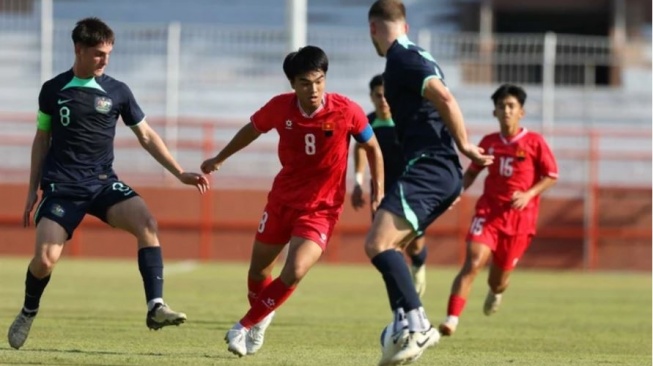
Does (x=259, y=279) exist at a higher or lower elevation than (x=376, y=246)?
lower

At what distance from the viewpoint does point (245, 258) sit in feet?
77.7

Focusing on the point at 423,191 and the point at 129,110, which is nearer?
the point at 423,191

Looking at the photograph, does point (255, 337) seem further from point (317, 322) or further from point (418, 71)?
point (317, 322)


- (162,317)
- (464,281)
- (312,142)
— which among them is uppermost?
Result: (312,142)

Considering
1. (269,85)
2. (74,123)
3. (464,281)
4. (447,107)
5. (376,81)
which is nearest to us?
(447,107)

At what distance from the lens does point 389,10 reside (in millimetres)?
8461

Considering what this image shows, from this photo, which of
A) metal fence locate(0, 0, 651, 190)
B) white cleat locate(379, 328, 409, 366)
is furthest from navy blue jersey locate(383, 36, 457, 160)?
metal fence locate(0, 0, 651, 190)

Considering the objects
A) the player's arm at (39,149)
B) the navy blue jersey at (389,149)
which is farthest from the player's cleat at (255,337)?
the navy blue jersey at (389,149)

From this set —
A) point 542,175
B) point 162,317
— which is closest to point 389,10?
point 162,317

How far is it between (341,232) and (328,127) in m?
14.5

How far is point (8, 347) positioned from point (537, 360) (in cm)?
366

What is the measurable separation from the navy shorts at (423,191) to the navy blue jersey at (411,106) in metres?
0.07

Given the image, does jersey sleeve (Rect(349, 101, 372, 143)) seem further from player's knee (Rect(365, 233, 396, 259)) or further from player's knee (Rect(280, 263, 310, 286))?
player's knee (Rect(365, 233, 396, 259))

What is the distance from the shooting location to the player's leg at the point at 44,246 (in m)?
9.17
